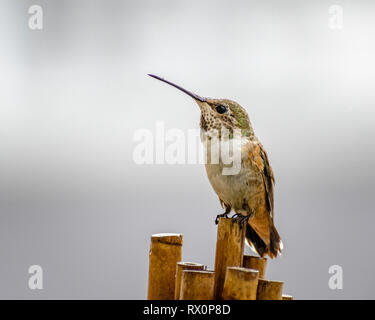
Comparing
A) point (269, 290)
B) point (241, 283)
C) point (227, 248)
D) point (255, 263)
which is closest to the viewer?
point (241, 283)

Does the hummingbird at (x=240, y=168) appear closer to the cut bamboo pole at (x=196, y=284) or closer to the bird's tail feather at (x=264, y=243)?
the bird's tail feather at (x=264, y=243)

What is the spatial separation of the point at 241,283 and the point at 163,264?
0.55m

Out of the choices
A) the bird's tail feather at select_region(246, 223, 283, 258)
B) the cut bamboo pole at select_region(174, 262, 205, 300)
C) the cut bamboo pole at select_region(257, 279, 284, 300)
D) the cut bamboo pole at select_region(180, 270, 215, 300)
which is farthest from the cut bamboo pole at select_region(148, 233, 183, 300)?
the bird's tail feather at select_region(246, 223, 283, 258)

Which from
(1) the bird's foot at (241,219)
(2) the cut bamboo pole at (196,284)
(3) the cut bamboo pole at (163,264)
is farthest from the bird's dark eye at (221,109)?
(2) the cut bamboo pole at (196,284)

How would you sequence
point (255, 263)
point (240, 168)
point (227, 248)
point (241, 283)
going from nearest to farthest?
point (241, 283) → point (227, 248) → point (255, 263) → point (240, 168)

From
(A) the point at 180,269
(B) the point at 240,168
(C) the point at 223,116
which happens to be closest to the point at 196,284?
(A) the point at 180,269

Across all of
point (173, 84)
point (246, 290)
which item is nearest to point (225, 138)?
point (173, 84)

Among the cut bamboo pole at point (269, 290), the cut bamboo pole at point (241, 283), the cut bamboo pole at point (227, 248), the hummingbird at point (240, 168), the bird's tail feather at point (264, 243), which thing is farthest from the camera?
the bird's tail feather at point (264, 243)

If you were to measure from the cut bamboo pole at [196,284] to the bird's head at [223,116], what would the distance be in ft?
3.82

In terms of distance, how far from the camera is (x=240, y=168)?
11.6 ft

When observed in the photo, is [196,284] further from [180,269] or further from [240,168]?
[240,168]

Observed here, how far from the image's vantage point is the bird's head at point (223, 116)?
3.61m

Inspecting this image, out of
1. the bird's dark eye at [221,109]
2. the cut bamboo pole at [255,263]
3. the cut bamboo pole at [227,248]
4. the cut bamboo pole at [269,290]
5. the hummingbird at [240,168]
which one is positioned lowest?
the cut bamboo pole at [269,290]
